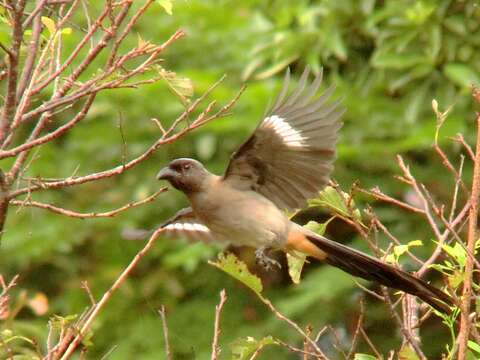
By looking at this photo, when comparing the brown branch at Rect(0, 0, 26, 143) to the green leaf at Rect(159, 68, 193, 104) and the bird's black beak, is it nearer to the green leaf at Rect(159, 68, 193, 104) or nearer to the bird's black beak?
the green leaf at Rect(159, 68, 193, 104)

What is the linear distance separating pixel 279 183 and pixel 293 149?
7.4 inches

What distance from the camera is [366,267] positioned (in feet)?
12.9

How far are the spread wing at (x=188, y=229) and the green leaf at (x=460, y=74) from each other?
2.31 m

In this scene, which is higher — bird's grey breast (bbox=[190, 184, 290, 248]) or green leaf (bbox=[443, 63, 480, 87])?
bird's grey breast (bbox=[190, 184, 290, 248])

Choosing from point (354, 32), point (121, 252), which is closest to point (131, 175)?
point (121, 252)

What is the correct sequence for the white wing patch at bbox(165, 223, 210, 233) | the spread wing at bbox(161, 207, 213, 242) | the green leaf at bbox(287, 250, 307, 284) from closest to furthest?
the green leaf at bbox(287, 250, 307, 284) → the spread wing at bbox(161, 207, 213, 242) → the white wing patch at bbox(165, 223, 210, 233)

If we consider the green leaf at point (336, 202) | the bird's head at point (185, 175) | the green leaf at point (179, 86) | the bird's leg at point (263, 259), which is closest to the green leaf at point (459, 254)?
the green leaf at point (336, 202)

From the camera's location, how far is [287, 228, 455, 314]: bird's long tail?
3289 mm

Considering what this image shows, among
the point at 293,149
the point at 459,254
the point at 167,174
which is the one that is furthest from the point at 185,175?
the point at 459,254

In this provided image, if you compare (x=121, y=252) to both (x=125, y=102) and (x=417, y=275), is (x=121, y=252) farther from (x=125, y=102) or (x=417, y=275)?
(x=417, y=275)

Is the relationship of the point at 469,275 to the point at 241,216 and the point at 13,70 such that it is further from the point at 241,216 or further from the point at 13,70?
the point at 241,216

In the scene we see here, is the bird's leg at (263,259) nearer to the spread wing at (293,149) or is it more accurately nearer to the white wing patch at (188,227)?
the spread wing at (293,149)

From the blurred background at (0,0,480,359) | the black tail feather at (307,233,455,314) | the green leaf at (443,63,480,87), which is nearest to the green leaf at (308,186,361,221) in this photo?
the black tail feather at (307,233,455,314)

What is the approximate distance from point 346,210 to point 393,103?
4.06 m
